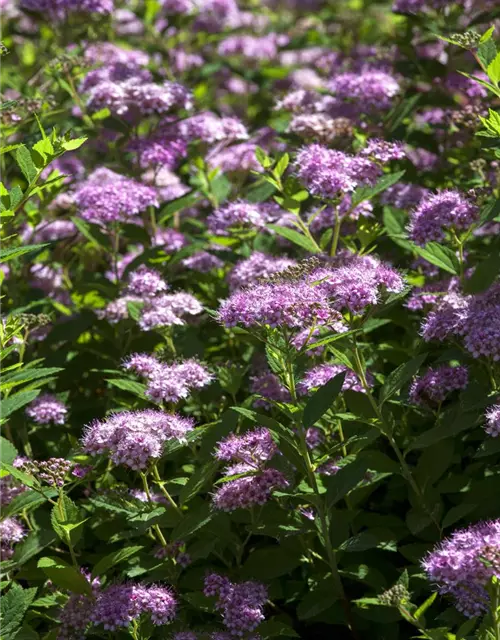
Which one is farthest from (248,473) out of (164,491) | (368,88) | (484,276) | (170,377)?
(368,88)

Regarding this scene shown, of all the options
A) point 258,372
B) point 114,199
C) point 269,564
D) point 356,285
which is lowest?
point 269,564

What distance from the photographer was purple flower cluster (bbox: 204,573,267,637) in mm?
2572

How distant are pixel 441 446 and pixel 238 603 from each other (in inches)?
30.8

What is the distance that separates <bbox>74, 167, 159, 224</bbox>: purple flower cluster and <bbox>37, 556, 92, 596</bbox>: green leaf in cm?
134

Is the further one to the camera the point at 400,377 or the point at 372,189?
the point at 372,189

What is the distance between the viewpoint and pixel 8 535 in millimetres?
2889

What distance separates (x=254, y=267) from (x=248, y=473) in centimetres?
93

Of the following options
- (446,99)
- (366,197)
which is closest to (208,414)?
(366,197)

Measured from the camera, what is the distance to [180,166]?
14.6 ft

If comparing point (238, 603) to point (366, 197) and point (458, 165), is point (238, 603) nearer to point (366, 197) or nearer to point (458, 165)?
point (366, 197)

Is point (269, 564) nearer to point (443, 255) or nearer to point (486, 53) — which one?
point (443, 255)

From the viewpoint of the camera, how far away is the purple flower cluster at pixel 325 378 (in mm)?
2898

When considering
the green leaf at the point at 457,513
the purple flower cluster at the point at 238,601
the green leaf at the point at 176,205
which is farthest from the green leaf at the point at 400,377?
the green leaf at the point at 176,205

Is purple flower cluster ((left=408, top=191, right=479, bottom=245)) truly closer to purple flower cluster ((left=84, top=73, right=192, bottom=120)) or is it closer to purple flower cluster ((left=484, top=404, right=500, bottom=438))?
purple flower cluster ((left=484, top=404, right=500, bottom=438))
